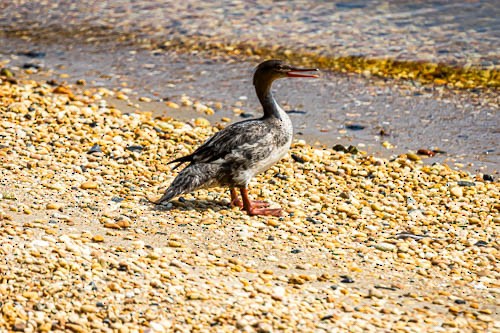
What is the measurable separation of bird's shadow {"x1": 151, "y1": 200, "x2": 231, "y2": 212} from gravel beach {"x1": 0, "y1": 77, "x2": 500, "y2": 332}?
21mm

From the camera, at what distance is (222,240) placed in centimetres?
734

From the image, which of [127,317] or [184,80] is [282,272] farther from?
[184,80]

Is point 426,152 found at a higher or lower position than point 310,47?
lower

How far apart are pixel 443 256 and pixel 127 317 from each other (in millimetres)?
3075

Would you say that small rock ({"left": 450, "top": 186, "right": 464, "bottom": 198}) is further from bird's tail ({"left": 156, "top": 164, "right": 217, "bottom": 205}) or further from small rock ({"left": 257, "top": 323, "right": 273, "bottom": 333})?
small rock ({"left": 257, "top": 323, "right": 273, "bottom": 333})

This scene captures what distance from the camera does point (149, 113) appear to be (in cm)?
1121

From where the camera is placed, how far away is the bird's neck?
8453 mm

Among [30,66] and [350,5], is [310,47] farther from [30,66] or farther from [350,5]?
[30,66]

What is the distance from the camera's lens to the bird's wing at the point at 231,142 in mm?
8039

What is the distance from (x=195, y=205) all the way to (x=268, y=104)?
1296 millimetres

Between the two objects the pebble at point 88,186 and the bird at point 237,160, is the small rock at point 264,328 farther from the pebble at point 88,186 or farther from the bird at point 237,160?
the pebble at point 88,186

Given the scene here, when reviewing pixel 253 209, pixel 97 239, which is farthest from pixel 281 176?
pixel 97 239

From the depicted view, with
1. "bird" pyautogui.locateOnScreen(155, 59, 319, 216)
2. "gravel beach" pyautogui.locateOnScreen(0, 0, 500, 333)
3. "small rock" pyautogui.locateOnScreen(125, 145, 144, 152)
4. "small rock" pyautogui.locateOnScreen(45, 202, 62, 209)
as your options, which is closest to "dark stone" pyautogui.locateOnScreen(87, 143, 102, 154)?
"gravel beach" pyautogui.locateOnScreen(0, 0, 500, 333)

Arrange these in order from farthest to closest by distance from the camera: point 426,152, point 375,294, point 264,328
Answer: point 426,152 → point 375,294 → point 264,328
